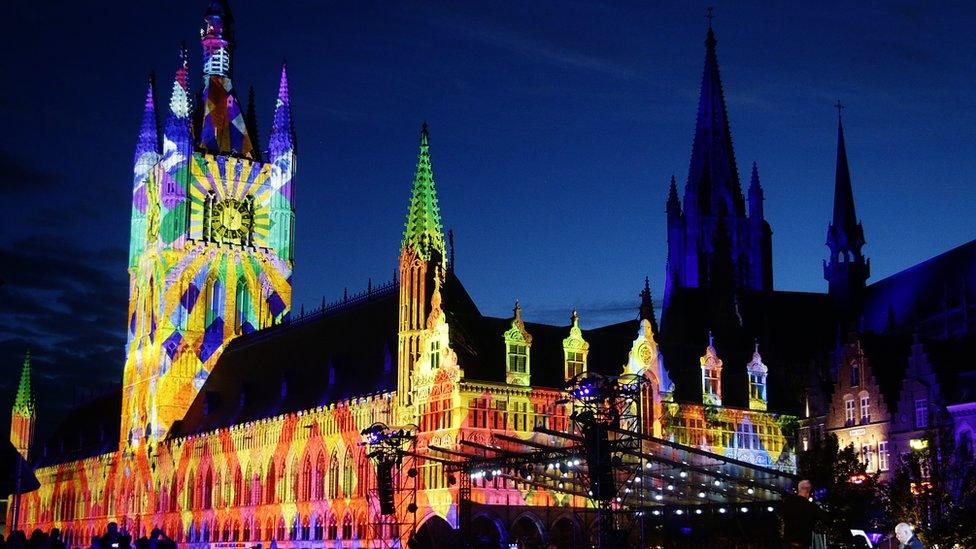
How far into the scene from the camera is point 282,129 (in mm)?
94562

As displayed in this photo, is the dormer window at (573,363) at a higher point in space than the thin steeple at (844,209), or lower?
lower

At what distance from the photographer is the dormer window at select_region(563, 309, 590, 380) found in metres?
60.8

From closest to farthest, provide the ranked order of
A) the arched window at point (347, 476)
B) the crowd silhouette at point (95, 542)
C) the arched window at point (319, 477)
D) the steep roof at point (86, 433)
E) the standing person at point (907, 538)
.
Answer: the standing person at point (907, 538)
the crowd silhouette at point (95, 542)
the arched window at point (347, 476)
the arched window at point (319, 477)
the steep roof at point (86, 433)

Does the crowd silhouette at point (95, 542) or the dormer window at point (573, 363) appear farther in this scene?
the dormer window at point (573, 363)

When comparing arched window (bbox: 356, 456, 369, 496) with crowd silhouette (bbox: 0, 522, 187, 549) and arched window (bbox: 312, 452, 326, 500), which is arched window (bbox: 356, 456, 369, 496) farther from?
crowd silhouette (bbox: 0, 522, 187, 549)

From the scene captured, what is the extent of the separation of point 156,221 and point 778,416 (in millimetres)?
42444

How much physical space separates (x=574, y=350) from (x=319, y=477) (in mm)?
15604

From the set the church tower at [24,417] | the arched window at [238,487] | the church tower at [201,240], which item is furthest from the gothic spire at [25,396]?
the arched window at [238,487]

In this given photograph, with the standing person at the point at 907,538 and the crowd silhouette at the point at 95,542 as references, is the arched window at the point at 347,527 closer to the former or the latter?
the crowd silhouette at the point at 95,542

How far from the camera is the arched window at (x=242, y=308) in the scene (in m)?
90.1

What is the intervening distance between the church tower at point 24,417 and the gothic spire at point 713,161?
2253 inches

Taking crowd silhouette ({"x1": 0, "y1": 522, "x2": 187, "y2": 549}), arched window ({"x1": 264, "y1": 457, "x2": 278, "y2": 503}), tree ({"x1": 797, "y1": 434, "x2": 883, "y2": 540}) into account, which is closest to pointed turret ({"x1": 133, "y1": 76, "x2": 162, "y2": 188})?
arched window ({"x1": 264, "y1": 457, "x2": 278, "y2": 503})

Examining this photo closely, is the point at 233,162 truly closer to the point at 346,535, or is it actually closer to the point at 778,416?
the point at 346,535

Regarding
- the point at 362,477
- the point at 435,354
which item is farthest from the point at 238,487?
the point at 435,354
